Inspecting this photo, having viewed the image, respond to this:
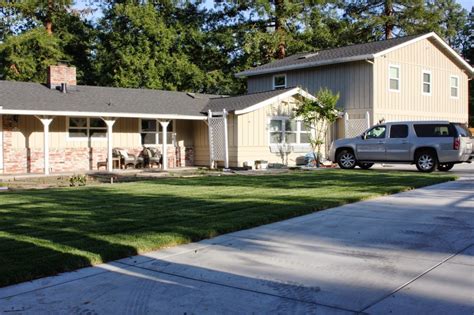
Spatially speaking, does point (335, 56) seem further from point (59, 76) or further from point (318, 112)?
point (59, 76)

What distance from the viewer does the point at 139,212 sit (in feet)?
31.1

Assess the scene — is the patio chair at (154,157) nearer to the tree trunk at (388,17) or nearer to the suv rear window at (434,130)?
the suv rear window at (434,130)

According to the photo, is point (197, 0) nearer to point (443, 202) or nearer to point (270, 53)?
point (270, 53)

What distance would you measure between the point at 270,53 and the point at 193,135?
53.4ft

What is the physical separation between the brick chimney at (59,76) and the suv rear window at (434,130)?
47.5 ft

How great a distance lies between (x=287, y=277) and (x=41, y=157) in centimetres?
1652

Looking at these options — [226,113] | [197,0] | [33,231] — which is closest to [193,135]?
[226,113]

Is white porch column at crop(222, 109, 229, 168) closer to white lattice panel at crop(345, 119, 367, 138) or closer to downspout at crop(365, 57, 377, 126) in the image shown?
white lattice panel at crop(345, 119, 367, 138)

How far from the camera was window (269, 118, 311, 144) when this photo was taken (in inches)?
915

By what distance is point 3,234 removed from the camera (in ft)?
24.2

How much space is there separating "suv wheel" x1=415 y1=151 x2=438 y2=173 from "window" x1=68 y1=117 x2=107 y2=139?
1256 centimetres

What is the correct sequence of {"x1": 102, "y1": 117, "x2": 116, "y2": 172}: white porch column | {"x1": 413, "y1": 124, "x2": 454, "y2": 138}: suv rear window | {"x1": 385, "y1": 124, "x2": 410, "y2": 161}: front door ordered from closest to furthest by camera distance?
{"x1": 413, "y1": 124, "x2": 454, "y2": 138}: suv rear window < {"x1": 385, "y1": 124, "x2": 410, "y2": 161}: front door < {"x1": 102, "y1": 117, "x2": 116, "y2": 172}: white porch column

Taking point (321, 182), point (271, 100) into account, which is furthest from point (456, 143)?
point (271, 100)

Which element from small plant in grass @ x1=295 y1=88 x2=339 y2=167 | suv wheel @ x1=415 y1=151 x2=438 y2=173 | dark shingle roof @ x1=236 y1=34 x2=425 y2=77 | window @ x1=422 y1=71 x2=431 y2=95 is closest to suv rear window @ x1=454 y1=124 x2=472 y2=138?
suv wheel @ x1=415 y1=151 x2=438 y2=173
